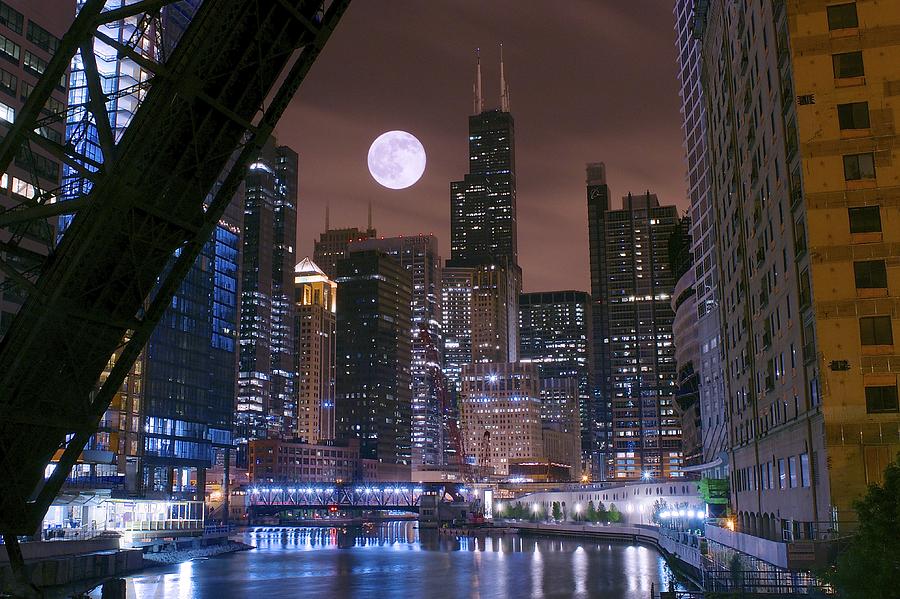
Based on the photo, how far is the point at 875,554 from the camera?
84.1 feet

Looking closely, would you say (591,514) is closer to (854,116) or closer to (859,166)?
(859,166)

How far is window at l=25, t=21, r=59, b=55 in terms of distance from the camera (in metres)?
78.9

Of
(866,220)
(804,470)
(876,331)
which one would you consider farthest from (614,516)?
(866,220)

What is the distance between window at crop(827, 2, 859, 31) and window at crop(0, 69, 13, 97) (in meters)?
64.0

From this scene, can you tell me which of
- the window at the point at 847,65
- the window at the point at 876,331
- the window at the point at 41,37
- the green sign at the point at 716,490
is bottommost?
the green sign at the point at 716,490

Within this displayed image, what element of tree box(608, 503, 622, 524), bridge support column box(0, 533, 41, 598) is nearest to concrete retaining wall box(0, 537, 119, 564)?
bridge support column box(0, 533, 41, 598)

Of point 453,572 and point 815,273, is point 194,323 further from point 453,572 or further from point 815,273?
point 815,273

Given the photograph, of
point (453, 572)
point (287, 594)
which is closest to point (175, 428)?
point (453, 572)

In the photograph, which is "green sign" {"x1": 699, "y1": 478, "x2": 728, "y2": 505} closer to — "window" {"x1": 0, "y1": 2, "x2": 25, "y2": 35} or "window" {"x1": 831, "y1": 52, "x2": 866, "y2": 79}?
"window" {"x1": 831, "y1": 52, "x2": 866, "y2": 79}

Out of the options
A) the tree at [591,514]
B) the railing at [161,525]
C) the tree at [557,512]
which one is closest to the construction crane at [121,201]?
the railing at [161,525]

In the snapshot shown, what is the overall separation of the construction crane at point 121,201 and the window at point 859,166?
97.6ft

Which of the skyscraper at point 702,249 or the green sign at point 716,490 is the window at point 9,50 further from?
the green sign at point 716,490

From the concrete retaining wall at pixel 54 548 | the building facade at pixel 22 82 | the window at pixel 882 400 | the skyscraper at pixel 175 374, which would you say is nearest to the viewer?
the window at pixel 882 400

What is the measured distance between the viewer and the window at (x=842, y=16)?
44.7 meters
